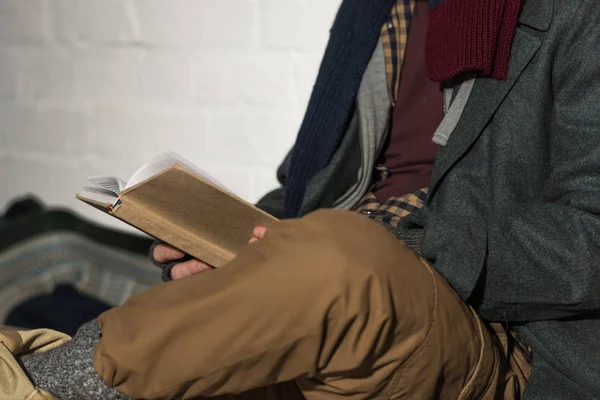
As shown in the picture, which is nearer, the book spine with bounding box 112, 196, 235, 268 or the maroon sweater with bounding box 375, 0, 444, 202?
the book spine with bounding box 112, 196, 235, 268

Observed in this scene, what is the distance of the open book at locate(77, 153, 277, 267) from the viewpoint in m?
0.89

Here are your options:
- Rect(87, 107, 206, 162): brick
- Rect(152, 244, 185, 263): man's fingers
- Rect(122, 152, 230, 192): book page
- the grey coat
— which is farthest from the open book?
Rect(87, 107, 206, 162): brick

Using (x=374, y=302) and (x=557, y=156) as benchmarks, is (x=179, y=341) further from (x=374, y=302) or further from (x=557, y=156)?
(x=557, y=156)

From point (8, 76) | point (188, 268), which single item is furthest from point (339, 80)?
point (8, 76)

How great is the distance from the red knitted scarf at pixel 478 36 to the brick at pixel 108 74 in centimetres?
86

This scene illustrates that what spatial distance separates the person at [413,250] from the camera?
0.75m

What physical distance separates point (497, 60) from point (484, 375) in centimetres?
39

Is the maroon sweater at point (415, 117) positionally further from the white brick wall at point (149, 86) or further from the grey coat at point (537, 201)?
the white brick wall at point (149, 86)

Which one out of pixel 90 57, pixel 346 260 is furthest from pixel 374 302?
pixel 90 57

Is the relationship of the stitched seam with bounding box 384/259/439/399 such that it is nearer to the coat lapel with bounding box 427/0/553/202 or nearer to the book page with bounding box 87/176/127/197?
the coat lapel with bounding box 427/0/553/202

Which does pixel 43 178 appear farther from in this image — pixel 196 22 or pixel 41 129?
pixel 196 22

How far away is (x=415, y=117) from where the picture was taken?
1.15 metres

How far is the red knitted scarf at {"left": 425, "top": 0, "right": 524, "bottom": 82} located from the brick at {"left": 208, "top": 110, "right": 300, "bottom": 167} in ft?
1.82

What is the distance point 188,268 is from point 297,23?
1.92ft
